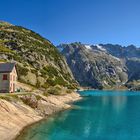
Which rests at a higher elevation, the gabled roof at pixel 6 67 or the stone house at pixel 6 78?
the gabled roof at pixel 6 67

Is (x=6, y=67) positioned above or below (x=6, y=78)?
above

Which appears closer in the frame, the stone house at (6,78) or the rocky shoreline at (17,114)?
the rocky shoreline at (17,114)

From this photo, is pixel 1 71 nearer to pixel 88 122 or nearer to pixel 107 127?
pixel 88 122

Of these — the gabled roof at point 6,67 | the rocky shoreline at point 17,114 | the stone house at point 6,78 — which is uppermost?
the gabled roof at point 6,67

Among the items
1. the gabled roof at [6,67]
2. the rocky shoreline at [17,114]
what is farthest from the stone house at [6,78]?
the rocky shoreline at [17,114]

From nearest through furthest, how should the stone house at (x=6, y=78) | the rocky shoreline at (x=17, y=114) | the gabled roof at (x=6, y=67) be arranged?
the rocky shoreline at (x=17, y=114), the stone house at (x=6, y=78), the gabled roof at (x=6, y=67)

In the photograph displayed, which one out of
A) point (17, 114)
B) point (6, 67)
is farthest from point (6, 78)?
point (17, 114)

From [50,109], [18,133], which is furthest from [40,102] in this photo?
[18,133]

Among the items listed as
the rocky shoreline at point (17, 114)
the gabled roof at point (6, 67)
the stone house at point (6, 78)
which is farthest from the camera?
the gabled roof at point (6, 67)

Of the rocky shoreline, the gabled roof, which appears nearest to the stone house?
the gabled roof

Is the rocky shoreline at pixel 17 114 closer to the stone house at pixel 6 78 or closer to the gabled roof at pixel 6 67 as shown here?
the stone house at pixel 6 78

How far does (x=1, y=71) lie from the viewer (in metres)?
105

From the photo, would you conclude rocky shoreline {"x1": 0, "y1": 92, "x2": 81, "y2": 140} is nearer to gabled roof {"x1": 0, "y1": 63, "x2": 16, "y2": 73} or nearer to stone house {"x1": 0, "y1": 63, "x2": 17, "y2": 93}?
stone house {"x1": 0, "y1": 63, "x2": 17, "y2": 93}

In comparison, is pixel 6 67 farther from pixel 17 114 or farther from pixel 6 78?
pixel 17 114
